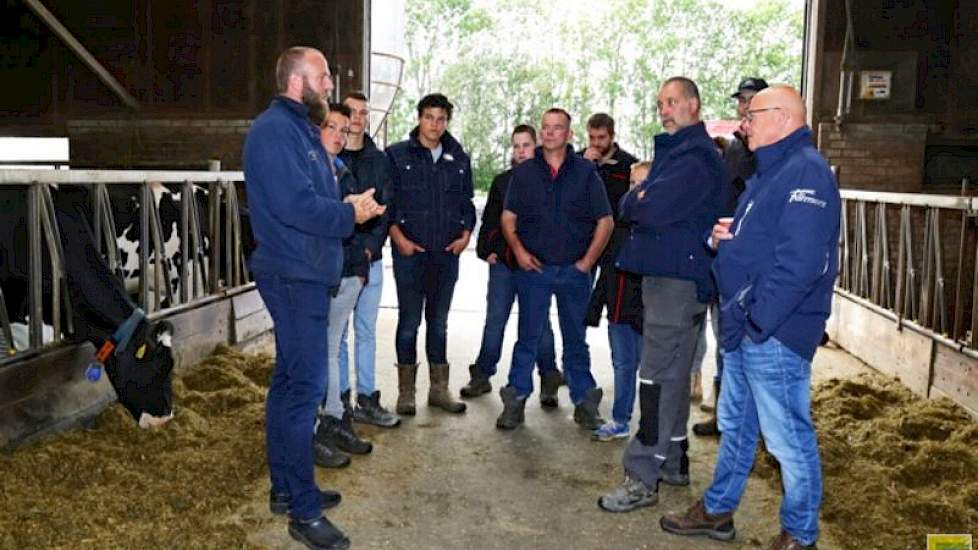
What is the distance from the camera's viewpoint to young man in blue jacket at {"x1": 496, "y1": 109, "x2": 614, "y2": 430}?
3.77 metres

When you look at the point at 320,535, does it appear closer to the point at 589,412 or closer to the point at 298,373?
the point at 298,373

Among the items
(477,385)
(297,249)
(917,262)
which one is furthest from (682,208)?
(917,262)

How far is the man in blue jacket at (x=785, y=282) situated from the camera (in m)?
2.23

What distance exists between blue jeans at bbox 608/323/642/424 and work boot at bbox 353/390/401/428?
1074mm

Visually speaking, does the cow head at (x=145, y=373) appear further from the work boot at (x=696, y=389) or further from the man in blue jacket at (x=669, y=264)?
the work boot at (x=696, y=389)

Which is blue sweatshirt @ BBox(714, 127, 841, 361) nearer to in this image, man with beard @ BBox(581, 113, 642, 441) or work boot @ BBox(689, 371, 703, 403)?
man with beard @ BBox(581, 113, 642, 441)

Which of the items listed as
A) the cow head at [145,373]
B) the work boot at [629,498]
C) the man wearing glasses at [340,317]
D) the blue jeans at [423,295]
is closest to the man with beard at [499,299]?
the blue jeans at [423,295]

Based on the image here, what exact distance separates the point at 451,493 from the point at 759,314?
143 centimetres

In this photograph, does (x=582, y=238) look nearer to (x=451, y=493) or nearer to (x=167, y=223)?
(x=451, y=493)

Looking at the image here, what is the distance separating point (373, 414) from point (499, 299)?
891mm

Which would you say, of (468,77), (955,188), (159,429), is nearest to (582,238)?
(159,429)

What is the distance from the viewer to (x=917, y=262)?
705 cm

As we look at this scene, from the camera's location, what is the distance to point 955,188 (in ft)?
24.2

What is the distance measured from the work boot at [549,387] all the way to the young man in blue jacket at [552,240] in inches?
13.3
